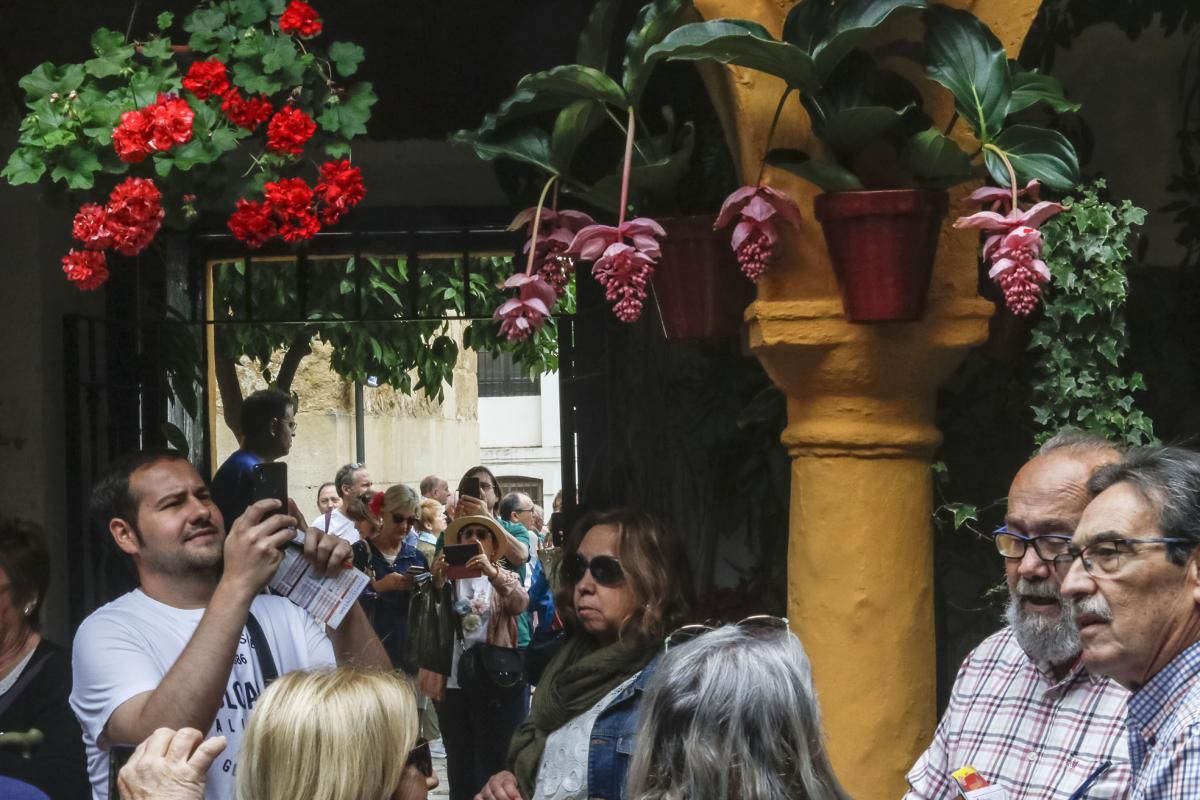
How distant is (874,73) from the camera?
375 centimetres

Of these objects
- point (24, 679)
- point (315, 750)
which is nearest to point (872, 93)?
point (315, 750)

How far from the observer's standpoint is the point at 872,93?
3795 millimetres

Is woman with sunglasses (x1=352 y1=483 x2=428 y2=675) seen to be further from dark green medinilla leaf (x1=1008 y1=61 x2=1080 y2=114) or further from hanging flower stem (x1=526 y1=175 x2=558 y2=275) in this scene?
dark green medinilla leaf (x1=1008 y1=61 x2=1080 y2=114)

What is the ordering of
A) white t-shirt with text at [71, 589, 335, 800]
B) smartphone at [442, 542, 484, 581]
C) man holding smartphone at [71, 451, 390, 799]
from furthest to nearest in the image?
smartphone at [442, 542, 484, 581]
white t-shirt with text at [71, 589, 335, 800]
man holding smartphone at [71, 451, 390, 799]

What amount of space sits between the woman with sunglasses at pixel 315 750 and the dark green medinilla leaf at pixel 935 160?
5.62 feet

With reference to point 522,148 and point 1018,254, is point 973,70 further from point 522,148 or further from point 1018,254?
point 522,148

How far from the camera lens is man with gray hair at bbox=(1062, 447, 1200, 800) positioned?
2.37 m

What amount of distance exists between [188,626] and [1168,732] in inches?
79.5

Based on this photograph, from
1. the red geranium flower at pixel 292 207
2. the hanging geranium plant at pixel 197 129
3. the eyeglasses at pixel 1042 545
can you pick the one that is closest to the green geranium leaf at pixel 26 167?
the hanging geranium plant at pixel 197 129

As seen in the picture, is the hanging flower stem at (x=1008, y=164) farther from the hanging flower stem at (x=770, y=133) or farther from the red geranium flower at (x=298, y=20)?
the red geranium flower at (x=298, y=20)

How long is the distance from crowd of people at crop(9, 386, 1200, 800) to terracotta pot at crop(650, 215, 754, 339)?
1.57ft

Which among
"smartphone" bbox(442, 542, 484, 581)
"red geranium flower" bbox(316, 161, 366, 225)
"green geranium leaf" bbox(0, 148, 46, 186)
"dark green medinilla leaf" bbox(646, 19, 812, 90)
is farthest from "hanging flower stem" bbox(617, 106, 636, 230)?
"smartphone" bbox(442, 542, 484, 581)

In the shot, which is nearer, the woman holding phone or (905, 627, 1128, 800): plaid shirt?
(905, 627, 1128, 800): plaid shirt

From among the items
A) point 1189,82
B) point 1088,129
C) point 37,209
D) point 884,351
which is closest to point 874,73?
point 884,351
